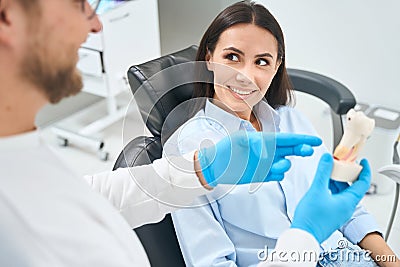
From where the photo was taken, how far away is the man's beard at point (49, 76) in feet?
2.31

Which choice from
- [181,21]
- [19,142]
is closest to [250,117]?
[19,142]

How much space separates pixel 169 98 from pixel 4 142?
27.6 inches

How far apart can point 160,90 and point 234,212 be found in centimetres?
39

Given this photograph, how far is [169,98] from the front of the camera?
4.65ft

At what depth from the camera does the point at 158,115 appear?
1391 millimetres

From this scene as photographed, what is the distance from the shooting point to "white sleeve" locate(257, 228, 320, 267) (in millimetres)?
880

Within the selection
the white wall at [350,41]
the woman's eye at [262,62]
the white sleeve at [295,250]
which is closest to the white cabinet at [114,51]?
the white wall at [350,41]

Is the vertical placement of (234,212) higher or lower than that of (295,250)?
lower

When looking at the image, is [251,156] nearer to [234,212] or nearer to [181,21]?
[234,212]

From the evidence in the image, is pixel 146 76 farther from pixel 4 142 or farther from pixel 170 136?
pixel 4 142

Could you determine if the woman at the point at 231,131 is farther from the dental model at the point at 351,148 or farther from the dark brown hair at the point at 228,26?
the dental model at the point at 351,148

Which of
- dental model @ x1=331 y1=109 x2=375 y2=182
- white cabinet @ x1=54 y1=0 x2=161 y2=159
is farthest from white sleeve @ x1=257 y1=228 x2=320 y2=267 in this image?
white cabinet @ x1=54 y1=0 x2=161 y2=159

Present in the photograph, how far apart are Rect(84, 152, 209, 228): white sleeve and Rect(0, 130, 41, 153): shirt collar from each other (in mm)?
333

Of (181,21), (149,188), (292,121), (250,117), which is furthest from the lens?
(181,21)
